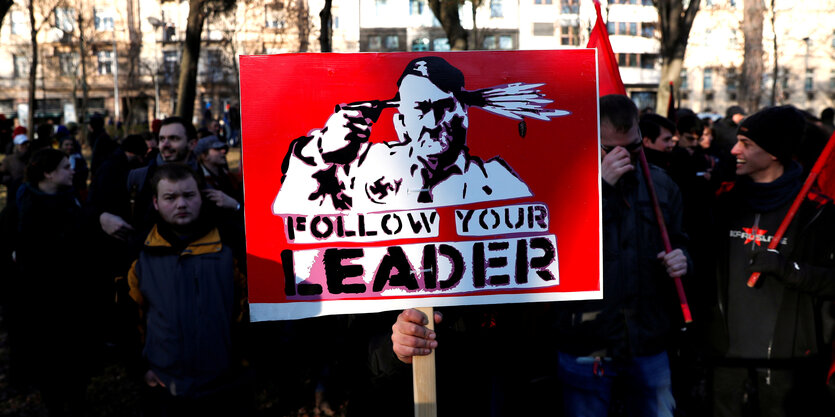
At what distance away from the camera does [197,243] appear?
321 cm

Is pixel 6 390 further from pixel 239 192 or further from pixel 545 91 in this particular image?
pixel 545 91

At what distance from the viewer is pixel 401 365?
2240 mm

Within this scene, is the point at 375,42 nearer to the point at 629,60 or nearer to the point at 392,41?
the point at 392,41

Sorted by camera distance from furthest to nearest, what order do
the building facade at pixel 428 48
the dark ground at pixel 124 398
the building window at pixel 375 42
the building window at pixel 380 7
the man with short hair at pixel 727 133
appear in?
the building window at pixel 375 42 < the building window at pixel 380 7 < the building facade at pixel 428 48 < the man with short hair at pixel 727 133 < the dark ground at pixel 124 398

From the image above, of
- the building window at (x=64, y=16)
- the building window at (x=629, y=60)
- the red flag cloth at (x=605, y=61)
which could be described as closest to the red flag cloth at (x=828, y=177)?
the red flag cloth at (x=605, y=61)

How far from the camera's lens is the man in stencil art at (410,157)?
2.10 metres

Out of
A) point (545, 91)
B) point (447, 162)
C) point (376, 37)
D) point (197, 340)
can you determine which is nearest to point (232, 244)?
point (197, 340)

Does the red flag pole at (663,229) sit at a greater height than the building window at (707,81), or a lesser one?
lesser

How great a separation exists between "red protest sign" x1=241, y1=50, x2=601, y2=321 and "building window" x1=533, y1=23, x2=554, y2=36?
53206 mm

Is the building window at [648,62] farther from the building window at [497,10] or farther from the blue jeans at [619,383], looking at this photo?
the blue jeans at [619,383]

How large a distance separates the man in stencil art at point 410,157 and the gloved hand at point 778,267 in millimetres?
1612

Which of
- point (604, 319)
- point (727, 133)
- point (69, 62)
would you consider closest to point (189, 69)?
point (727, 133)

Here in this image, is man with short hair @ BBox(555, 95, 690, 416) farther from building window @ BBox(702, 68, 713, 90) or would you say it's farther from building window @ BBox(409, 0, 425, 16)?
building window @ BBox(702, 68, 713, 90)

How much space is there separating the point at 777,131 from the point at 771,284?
720mm
